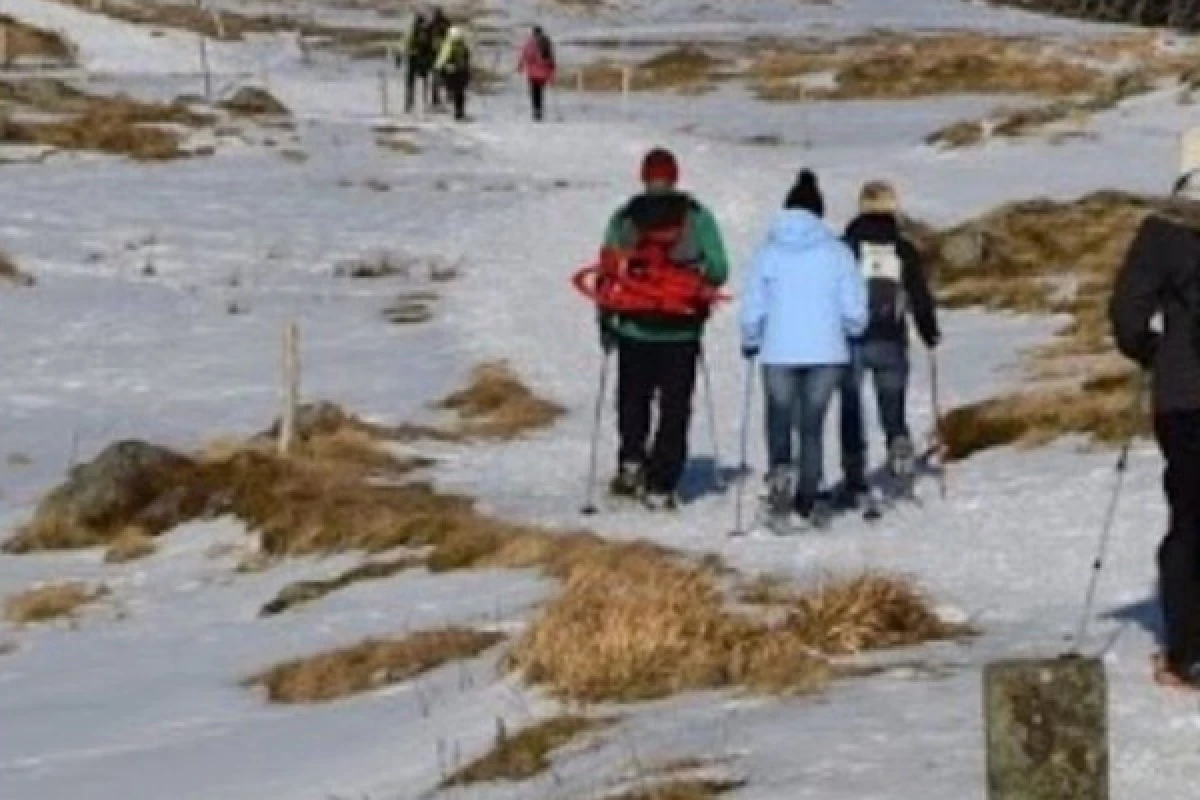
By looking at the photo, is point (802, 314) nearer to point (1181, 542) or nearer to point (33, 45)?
point (1181, 542)

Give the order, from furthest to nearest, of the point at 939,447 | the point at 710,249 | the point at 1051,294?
the point at 1051,294
the point at 939,447
the point at 710,249

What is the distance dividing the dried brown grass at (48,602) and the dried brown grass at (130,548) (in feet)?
3.46

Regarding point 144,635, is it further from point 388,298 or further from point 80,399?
point 388,298

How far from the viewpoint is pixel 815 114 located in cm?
6009

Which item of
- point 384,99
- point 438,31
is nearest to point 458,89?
point 438,31

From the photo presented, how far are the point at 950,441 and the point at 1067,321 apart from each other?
25.8 feet

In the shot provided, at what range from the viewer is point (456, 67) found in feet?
179

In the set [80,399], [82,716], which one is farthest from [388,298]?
[82,716]

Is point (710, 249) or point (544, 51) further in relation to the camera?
point (544, 51)

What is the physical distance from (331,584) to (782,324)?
10.1 ft

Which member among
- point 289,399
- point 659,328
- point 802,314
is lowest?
point 289,399

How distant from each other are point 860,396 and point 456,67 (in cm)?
3924

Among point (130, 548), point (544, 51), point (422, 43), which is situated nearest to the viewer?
point (130, 548)

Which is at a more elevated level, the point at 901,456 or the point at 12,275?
the point at 901,456
